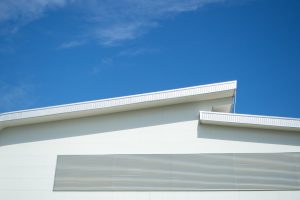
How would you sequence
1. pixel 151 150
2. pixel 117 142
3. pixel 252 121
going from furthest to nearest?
pixel 117 142 < pixel 151 150 < pixel 252 121

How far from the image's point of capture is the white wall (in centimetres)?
1207

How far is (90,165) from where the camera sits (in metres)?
12.5

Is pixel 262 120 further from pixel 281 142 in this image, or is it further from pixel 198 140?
pixel 198 140

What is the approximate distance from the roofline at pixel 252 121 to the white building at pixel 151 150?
0.03 m

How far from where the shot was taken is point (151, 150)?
1241 cm

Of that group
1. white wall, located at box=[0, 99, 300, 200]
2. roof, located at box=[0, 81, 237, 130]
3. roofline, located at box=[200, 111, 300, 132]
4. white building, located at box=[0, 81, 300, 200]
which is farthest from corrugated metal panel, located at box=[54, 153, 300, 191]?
roof, located at box=[0, 81, 237, 130]

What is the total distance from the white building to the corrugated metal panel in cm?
3

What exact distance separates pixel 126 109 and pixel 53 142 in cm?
264

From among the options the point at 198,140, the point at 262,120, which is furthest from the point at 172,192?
the point at 262,120

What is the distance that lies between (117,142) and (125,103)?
1.31 metres

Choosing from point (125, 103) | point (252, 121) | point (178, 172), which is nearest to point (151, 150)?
point (178, 172)

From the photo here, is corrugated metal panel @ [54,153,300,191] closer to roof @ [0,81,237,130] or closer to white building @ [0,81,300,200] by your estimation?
white building @ [0,81,300,200]

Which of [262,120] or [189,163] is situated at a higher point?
[262,120]

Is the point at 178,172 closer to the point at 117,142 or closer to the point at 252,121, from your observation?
the point at 117,142
